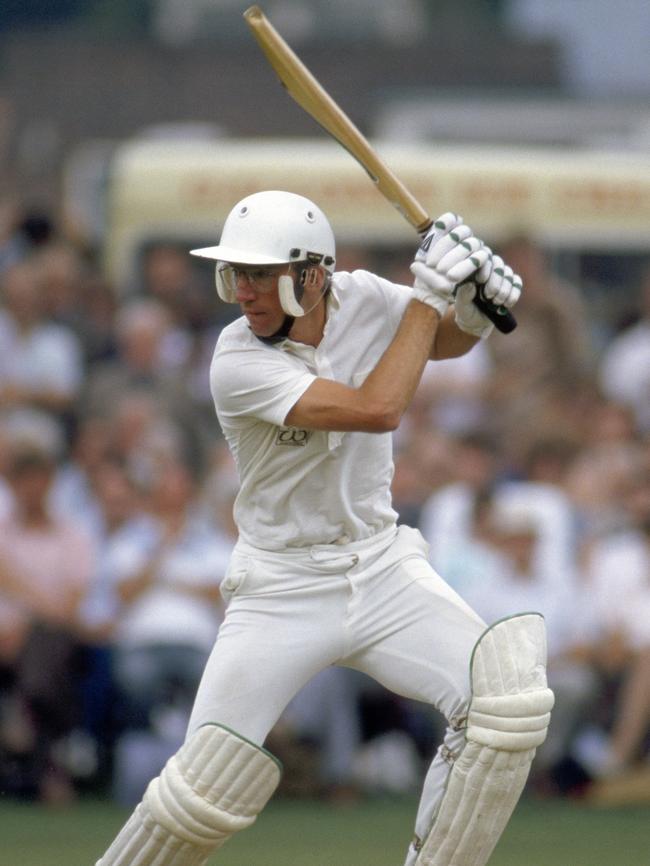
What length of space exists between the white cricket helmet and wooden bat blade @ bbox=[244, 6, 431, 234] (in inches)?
15.1

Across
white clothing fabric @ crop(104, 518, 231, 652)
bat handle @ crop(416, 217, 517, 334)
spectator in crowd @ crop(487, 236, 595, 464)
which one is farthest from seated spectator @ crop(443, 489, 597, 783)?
bat handle @ crop(416, 217, 517, 334)

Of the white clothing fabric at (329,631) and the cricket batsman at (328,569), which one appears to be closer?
the cricket batsman at (328,569)

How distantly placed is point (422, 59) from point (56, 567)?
1032 inches

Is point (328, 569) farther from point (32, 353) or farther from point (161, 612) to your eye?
point (32, 353)

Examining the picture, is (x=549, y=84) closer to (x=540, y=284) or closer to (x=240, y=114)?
(x=240, y=114)

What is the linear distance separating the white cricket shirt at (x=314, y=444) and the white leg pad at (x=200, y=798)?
0.62 m

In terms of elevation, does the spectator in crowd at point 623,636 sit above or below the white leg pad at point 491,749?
below

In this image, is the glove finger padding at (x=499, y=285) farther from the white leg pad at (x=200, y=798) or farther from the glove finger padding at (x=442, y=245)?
the white leg pad at (x=200, y=798)

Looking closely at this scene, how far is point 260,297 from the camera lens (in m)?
5.71

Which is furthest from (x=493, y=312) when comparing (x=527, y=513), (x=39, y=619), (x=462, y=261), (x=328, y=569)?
(x=39, y=619)

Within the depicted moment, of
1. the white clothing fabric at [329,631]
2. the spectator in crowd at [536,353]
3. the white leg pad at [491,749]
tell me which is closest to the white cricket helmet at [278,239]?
the white clothing fabric at [329,631]

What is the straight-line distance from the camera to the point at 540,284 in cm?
1137

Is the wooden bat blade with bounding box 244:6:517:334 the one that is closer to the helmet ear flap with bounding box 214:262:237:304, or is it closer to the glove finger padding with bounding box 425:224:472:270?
the glove finger padding with bounding box 425:224:472:270

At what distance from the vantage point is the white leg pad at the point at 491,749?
218 inches
